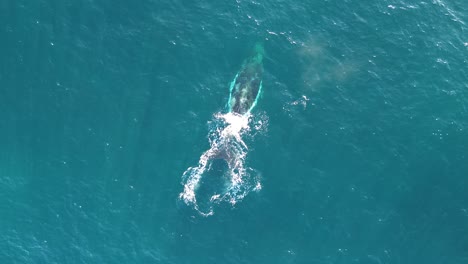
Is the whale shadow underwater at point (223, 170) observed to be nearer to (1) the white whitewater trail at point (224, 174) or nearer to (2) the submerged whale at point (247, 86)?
(1) the white whitewater trail at point (224, 174)

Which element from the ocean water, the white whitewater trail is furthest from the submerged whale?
the white whitewater trail

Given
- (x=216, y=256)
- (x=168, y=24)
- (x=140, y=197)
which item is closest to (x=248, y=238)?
(x=216, y=256)

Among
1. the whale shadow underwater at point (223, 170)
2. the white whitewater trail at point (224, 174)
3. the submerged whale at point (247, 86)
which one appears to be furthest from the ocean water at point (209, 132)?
the submerged whale at point (247, 86)

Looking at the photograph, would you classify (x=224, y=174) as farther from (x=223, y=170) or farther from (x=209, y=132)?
(x=209, y=132)

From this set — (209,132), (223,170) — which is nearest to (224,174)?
(223,170)

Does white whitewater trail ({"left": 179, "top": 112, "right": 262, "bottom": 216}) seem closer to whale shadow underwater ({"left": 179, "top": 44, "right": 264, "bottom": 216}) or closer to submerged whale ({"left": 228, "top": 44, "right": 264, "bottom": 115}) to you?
whale shadow underwater ({"left": 179, "top": 44, "right": 264, "bottom": 216})

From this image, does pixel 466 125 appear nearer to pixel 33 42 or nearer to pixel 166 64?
pixel 166 64
